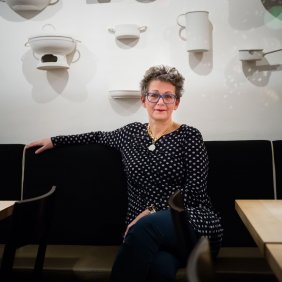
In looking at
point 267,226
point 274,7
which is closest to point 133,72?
point 274,7

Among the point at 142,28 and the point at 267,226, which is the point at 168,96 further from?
the point at 267,226

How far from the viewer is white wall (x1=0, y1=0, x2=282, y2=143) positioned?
239 cm

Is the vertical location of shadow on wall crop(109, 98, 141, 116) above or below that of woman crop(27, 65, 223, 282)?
above

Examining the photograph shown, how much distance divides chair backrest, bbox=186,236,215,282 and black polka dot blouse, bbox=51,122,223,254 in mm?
1086

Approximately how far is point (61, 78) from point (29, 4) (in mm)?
476

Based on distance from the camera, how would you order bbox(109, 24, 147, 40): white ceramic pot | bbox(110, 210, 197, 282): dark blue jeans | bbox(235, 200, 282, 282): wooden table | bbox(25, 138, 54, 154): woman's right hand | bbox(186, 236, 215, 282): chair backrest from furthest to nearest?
bbox(109, 24, 147, 40): white ceramic pot
bbox(25, 138, 54, 154): woman's right hand
bbox(110, 210, 197, 282): dark blue jeans
bbox(235, 200, 282, 282): wooden table
bbox(186, 236, 215, 282): chair backrest

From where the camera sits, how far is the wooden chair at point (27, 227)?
1.12m

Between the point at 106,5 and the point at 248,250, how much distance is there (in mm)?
1624

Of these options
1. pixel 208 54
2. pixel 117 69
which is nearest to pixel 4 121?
pixel 117 69

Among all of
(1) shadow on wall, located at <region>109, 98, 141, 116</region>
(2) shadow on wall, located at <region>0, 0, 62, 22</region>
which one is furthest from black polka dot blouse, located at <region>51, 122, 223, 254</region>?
(2) shadow on wall, located at <region>0, 0, 62, 22</region>

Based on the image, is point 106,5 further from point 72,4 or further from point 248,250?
point 248,250

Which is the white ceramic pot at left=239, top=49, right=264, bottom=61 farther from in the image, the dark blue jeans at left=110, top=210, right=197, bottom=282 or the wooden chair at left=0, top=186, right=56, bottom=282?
the wooden chair at left=0, top=186, right=56, bottom=282

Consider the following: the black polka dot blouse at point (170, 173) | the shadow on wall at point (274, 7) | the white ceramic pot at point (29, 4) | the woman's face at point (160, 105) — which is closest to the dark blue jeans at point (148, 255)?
the black polka dot blouse at point (170, 173)

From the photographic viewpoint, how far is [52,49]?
93.4 inches
